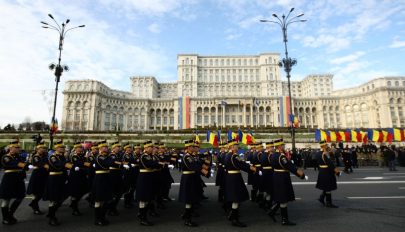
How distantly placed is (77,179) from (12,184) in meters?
1.70

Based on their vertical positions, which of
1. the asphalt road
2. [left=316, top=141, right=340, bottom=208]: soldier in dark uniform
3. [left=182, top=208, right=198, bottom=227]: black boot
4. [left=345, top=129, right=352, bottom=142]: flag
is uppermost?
[left=345, top=129, right=352, bottom=142]: flag

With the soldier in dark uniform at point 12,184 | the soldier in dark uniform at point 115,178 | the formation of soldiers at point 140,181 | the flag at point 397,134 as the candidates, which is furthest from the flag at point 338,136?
the soldier in dark uniform at point 12,184

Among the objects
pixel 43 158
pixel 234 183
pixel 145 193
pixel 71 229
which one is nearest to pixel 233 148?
pixel 234 183

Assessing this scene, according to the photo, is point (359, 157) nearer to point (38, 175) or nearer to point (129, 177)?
point (129, 177)

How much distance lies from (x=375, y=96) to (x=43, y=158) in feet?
321

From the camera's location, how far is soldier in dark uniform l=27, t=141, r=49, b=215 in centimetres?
708

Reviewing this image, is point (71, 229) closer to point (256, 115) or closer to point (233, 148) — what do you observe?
point (233, 148)

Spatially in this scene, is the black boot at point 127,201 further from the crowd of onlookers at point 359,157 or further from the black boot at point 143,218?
the crowd of onlookers at point 359,157

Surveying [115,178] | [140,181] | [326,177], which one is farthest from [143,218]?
[326,177]

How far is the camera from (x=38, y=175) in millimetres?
7527

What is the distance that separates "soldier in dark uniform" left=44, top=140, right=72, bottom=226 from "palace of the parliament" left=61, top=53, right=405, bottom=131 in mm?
72631

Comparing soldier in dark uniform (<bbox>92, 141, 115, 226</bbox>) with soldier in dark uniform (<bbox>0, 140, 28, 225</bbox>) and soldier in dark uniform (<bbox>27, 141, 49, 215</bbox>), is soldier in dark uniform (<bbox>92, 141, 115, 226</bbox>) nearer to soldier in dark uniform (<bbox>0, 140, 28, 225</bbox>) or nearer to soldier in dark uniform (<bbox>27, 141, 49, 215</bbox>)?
soldier in dark uniform (<bbox>27, 141, 49, 215</bbox>)

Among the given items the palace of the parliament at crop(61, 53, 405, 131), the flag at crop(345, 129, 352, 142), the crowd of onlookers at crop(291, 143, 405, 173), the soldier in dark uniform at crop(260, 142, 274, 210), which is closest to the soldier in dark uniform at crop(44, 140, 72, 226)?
the soldier in dark uniform at crop(260, 142, 274, 210)

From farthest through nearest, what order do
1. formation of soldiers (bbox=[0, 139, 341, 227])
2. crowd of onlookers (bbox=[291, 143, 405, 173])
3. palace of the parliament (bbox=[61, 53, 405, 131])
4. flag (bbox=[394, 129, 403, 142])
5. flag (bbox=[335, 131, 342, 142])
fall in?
palace of the parliament (bbox=[61, 53, 405, 131])
flag (bbox=[335, 131, 342, 142])
flag (bbox=[394, 129, 403, 142])
crowd of onlookers (bbox=[291, 143, 405, 173])
formation of soldiers (bbox=[0, 139, 341, 227])
